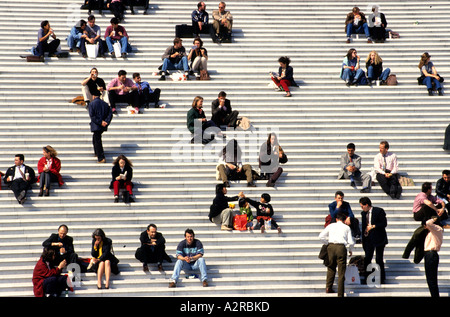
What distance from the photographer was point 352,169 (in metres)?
22.2

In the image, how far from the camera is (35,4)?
29.7 m

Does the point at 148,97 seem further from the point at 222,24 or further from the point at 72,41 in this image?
the point at 222,24

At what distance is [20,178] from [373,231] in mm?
8419

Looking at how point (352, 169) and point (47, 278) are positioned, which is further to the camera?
point (352, 169)

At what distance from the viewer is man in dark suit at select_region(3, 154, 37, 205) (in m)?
21.0

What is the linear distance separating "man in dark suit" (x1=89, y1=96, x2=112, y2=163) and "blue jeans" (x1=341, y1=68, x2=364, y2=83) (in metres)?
7.67

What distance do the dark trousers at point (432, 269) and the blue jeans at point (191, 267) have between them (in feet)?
15.5

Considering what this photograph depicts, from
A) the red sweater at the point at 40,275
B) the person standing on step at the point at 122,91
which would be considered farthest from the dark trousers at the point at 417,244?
the person standing on step at the point at 122,91

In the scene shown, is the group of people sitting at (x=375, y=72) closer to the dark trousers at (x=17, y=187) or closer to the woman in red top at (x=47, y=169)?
the woman in red top at (x=47, y=169)

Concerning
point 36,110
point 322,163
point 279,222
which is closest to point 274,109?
point 322,163

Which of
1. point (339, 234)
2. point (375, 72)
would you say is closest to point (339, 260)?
point (339, 234)

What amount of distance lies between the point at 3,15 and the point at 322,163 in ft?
40.5

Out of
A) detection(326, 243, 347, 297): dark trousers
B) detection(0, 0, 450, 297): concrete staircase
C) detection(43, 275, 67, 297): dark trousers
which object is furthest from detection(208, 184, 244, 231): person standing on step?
detection(43, 275, 67, 297): dark trousers

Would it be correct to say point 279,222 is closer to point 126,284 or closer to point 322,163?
point 322,163
